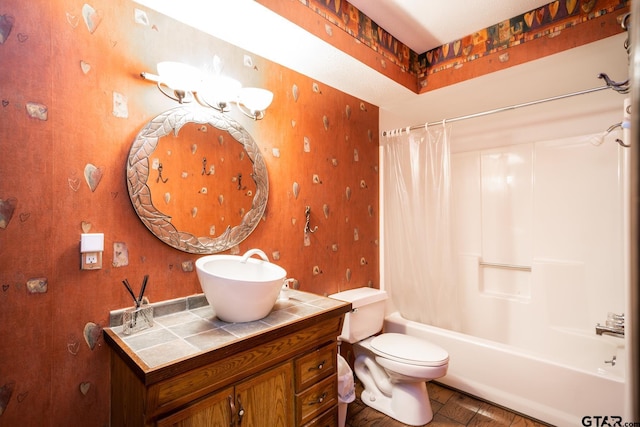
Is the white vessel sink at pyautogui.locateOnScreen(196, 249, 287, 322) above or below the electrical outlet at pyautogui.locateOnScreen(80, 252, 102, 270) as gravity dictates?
below

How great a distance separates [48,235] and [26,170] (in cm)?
25

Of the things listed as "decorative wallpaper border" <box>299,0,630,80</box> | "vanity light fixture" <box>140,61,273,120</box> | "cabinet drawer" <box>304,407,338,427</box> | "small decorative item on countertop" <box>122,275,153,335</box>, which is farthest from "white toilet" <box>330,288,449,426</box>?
"decorative wallpaper border" <box>299,0,630,80</box>

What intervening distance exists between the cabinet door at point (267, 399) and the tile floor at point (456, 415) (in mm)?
870

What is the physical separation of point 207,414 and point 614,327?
2.38m

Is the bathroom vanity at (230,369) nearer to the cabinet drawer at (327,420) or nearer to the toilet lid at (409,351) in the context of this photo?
the cabinet drawer at (327,420)

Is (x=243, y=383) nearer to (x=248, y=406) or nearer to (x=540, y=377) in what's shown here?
(x=248, y=406)

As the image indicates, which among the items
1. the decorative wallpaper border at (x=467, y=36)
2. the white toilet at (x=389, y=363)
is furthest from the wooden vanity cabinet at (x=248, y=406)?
the decorative wallpaper border at (x=467, y=36)

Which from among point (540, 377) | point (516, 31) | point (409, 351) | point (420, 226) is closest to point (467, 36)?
point (516, 31)

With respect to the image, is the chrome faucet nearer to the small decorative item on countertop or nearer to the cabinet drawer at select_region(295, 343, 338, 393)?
the cabinet drawer at select_region(295, 343, 338, 393)

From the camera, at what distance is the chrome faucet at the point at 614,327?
195 cm

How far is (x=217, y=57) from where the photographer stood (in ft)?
5.68

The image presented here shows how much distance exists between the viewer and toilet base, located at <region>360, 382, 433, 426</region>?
2.00m

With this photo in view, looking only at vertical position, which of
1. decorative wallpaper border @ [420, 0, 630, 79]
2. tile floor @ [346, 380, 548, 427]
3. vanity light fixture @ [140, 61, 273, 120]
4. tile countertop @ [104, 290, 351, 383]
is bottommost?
tile floor @ [346, 380, 548, 427]

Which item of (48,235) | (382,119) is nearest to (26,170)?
(48,235)
